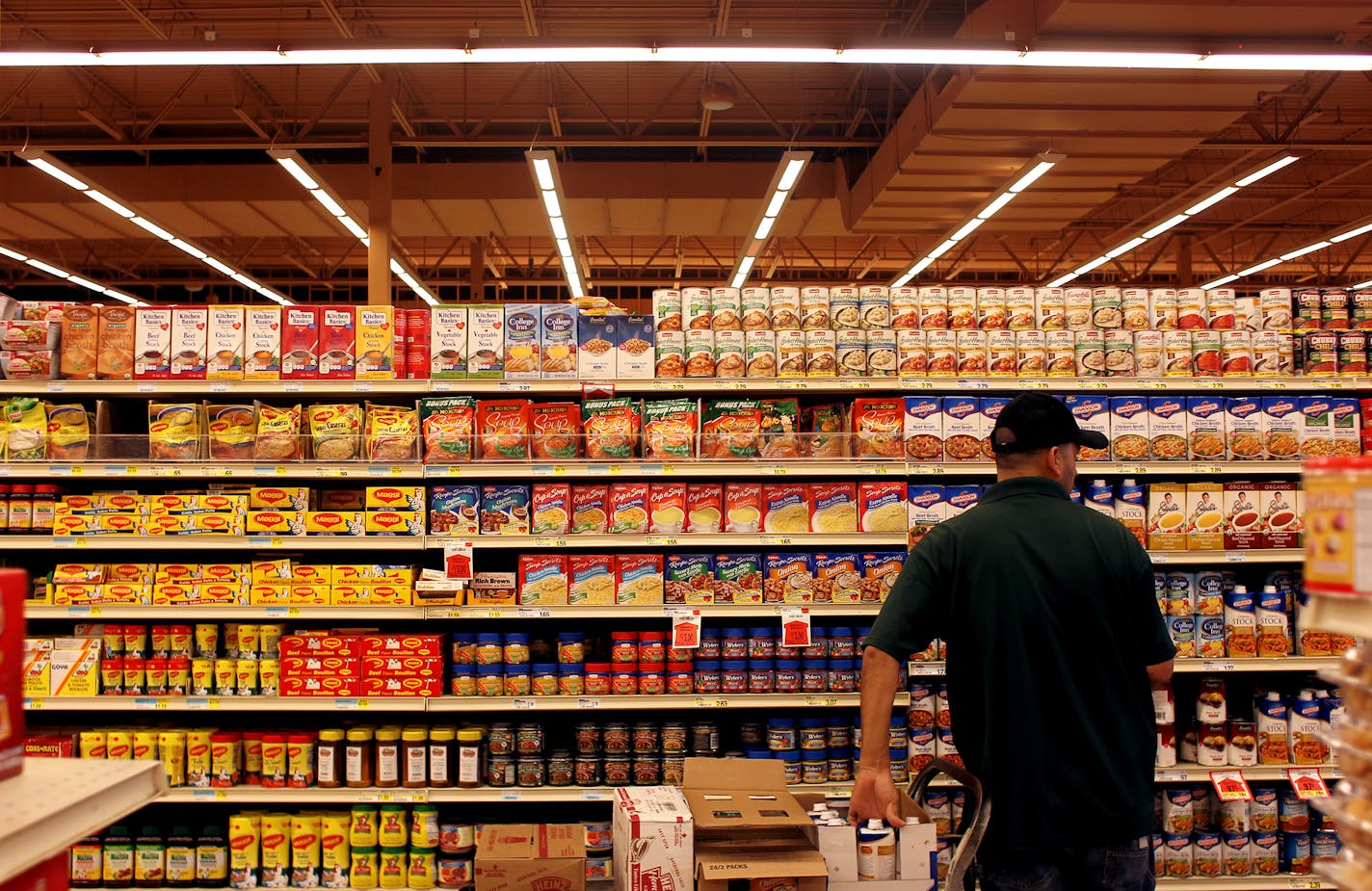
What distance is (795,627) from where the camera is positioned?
4137 mm

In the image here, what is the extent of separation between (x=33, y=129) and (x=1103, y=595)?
14.5m

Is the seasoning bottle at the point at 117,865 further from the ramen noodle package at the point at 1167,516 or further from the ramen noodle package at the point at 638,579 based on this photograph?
the ramen noodle package at the point at 1167,516

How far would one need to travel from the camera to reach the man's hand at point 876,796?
249 cm

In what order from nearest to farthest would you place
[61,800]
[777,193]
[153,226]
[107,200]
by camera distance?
[61,800] → [777,193] → [107,200] → [153,226]

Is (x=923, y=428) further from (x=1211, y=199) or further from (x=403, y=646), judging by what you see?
(x=1211, y=199)

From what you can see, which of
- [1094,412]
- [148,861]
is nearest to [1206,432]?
[1094,412]

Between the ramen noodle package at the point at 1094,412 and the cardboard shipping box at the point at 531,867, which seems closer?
the cardboard shipping box at the point at 531,867

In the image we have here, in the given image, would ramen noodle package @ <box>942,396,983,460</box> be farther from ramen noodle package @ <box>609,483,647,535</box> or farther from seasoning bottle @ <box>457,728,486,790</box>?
seasoning bottle @ <box>457,728,486,790</box>

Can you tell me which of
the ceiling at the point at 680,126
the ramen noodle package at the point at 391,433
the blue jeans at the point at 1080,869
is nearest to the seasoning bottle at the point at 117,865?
the ramen noodle package at the point at 391,433

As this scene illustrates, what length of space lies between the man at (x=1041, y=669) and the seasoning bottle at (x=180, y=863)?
3077 millimetres

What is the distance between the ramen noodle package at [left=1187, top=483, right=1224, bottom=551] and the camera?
4328mm

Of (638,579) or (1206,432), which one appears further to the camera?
(1206,432)

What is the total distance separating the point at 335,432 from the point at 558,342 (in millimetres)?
1041

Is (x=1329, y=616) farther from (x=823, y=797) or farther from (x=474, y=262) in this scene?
(x=474, y=262)
